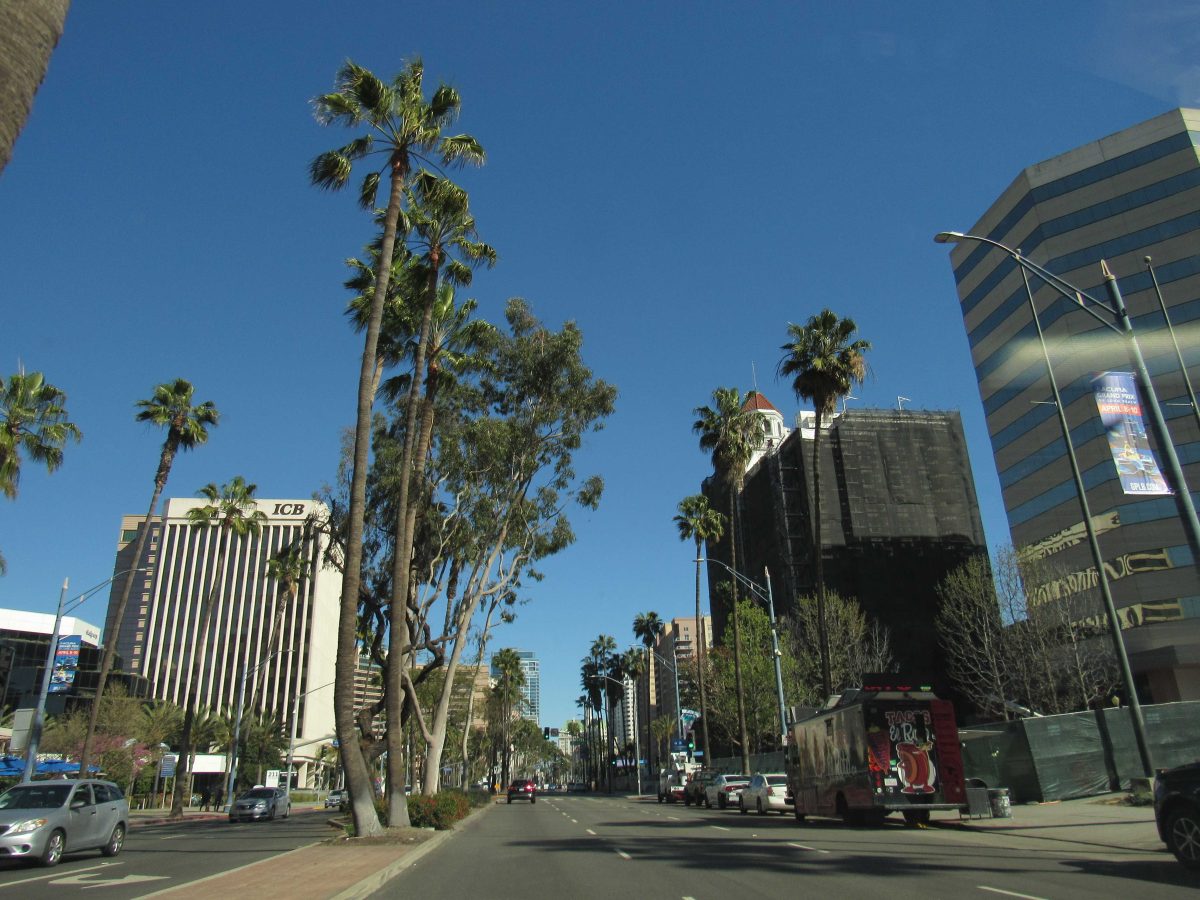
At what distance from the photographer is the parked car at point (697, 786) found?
42.8m

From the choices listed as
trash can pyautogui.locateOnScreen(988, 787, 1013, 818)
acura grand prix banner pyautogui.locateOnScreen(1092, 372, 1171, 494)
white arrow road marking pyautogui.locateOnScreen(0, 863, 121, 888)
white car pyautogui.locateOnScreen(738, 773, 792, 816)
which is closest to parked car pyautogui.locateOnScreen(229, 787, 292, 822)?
white car pyautogui.locateOnScreen(738, 773, 792, 816)

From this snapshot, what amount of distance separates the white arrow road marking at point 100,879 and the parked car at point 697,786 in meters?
31.9

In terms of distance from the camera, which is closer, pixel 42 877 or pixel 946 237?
pixel 42 877

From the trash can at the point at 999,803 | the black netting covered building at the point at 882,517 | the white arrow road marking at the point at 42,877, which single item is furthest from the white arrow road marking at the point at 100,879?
the black netting covered building at the point at 882,517

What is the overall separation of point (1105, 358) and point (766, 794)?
36441 millimetres

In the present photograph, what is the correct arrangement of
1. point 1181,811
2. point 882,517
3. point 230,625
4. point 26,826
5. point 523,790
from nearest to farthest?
point 1181,811 → point 26,826 → point 523,790 → point 882,517 → point 230,625

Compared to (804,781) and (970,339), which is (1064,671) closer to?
(804,781)

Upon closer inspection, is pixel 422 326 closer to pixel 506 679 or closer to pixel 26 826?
pixel 26 826

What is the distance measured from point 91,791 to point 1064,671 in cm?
4020

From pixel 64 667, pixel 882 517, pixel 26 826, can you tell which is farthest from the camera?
pixel 882 517

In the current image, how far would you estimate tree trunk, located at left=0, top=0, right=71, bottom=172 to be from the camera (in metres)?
5.63

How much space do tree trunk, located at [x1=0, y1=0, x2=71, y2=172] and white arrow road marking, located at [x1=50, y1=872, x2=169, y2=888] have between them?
12.0m

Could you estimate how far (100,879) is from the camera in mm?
13625

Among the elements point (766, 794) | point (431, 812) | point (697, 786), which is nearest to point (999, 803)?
point (766, 794)
